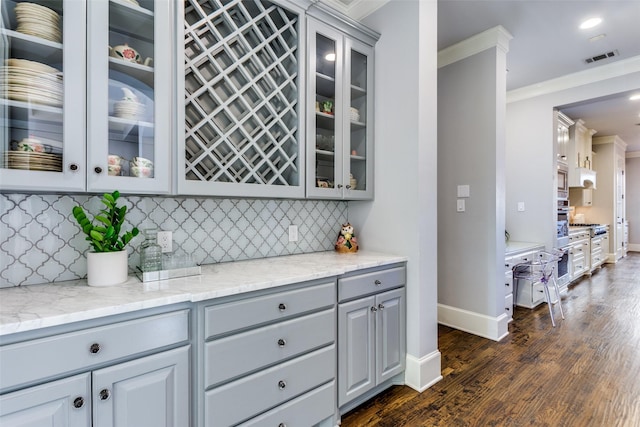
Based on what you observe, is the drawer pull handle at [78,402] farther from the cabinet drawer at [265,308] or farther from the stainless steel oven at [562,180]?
the stainless steel oven at [562,180]

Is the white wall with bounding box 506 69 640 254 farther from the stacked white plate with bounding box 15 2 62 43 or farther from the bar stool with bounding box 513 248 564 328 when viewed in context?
the stacked white plate with bounding box 15 2 62 43

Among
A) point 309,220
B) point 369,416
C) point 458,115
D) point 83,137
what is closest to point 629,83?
point 458,115

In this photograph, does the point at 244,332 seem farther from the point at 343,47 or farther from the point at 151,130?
the point at 343,47

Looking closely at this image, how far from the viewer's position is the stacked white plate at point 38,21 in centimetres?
125

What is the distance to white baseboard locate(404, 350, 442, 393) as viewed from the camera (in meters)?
2.19

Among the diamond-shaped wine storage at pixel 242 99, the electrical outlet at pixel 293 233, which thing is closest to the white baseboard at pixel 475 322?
the electrical outlet at pixel 293 233

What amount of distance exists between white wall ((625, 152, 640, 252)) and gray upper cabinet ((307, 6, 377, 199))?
10378 mm

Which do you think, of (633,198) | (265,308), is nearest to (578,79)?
(265,308)

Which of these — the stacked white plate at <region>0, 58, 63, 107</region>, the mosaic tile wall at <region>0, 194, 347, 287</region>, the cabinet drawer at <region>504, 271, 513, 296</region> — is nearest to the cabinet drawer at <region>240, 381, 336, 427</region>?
the mosaic tile wall at <region>0, 194, 347, 287</region>

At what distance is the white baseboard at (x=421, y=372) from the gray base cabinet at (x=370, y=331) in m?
0.07

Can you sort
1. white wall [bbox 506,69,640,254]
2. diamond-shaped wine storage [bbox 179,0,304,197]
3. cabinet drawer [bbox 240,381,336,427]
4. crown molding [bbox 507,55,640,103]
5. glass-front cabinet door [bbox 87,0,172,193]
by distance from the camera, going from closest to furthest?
1. glass-front cabinet door [bbox 87,0,172,193]
2. cabinet drawer [bbox 240,381,336,427]
3. diamond-shaped wine storage [bbox 179,0,304,197]
4. crown molding [bbox 507,55,640,103]
5. white wall [bbox 506,69,640,254]

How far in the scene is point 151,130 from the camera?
1495mm

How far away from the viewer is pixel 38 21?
1.27 metres

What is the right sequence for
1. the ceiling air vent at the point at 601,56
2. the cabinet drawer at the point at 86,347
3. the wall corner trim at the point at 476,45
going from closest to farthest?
the cabinet drawer at the point at 86,347 → the wall corner trim at the point at 476,45 → the ceiling air vent at the point at 601,56
